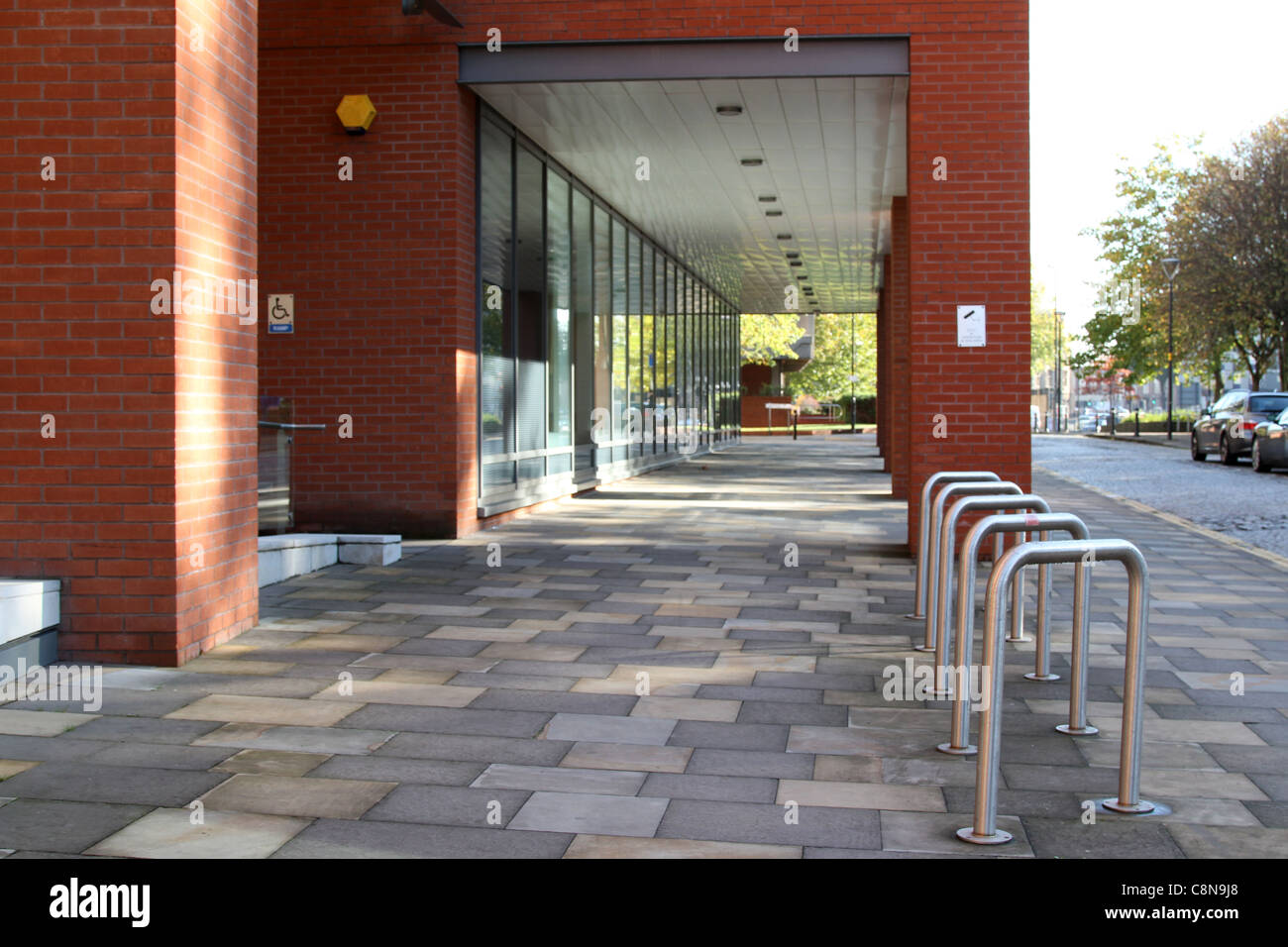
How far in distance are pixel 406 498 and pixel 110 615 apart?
5.23 metres

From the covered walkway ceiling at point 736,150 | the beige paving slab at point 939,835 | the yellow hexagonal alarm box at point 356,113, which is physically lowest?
the beige paving slab at point 939,835

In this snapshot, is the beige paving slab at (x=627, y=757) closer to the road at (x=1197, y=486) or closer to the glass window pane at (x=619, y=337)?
the road at (x=1197, y=486)

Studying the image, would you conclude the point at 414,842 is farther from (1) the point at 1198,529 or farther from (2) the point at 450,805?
(1) the point at 1198,529

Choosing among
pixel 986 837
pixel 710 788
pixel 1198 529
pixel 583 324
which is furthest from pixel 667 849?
pixel 583 324

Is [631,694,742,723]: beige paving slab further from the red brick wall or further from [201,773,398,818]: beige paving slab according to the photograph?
the red brick wall

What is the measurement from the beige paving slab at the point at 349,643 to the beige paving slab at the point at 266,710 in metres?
1.04

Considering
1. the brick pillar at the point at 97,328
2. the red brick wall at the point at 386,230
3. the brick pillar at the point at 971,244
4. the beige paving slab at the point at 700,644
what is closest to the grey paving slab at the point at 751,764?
the beige paving slab at the point at 700,644

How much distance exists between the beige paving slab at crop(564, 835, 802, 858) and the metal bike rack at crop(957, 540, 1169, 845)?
56 centimetres

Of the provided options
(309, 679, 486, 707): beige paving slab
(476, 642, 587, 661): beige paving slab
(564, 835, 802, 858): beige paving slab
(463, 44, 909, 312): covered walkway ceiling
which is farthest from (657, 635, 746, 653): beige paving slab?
(463, 44, 909, 312): covered walkway ceiling

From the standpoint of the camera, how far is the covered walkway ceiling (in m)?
11.1

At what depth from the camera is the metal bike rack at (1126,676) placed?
3.53 meters

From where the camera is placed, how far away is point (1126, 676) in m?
3.82

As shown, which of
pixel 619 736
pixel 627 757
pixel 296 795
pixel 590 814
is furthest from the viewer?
pixel 619 736

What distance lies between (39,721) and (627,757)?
2.25 metres
